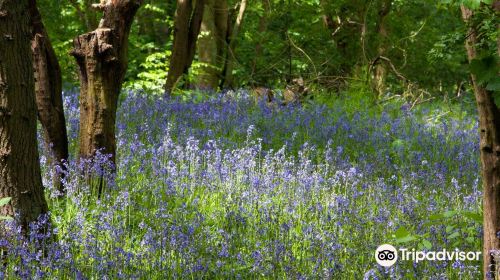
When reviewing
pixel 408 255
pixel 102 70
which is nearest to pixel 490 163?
pixel 408 255

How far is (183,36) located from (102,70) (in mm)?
7030

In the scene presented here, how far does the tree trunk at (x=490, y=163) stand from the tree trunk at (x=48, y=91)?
337cm

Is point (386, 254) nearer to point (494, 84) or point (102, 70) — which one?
point (494, 84)

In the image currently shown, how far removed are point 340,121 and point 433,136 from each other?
126 cm

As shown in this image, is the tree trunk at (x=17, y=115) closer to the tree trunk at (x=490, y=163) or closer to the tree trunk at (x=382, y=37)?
the tree trunk at (x=490, y=163)

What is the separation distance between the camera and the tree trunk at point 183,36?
1259 centimetres

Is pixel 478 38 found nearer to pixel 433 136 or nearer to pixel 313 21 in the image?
pixel 433 136

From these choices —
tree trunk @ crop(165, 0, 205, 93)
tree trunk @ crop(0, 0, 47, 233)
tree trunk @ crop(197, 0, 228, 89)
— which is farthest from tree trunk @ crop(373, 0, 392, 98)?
tree trunk @ crop(0, 0, 47, 233)

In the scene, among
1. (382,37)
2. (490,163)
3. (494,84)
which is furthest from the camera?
(382,37)

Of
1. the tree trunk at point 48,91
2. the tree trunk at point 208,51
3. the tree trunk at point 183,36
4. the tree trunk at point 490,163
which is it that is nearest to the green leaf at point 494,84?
the tree trunk at point 490,163

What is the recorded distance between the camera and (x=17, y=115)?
4.23 metres

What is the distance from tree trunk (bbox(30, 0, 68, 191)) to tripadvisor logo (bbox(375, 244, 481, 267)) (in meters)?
2.78

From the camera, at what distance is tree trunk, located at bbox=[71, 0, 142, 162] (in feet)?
18.9

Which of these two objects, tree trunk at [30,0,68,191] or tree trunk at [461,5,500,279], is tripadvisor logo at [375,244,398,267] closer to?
A: tree trunk at [461,5,500,279]
